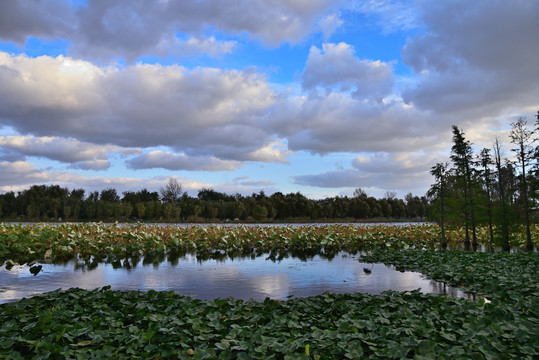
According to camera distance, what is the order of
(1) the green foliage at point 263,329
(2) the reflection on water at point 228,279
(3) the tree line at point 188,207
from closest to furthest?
(1) the green foliage at point 263,329 → (2) the reflection on water at point 228,279 → (3) the tree line at point 188,207

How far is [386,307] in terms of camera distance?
6.35 m

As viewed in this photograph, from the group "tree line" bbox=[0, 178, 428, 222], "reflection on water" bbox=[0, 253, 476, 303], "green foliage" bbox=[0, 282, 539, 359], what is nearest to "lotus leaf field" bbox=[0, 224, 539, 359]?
"green foliage" bbox=[0, 282, 539, 359]

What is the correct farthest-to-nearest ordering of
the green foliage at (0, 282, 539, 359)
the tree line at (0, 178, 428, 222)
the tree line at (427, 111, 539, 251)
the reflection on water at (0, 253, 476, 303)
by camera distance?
the tree line at (0, 178, 428, 222) < the tree line at (427, 111, 539, 251) < the reflection on water at (0, 253, 476, 303) < the green foliage at (0, 282, 539, 359)

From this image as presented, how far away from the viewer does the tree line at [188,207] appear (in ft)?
171

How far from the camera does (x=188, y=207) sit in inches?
2205

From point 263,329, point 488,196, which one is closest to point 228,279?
point 263,329

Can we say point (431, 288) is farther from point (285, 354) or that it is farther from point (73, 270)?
point (73, 270)

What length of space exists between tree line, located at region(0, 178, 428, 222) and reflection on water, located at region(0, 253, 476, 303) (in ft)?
128

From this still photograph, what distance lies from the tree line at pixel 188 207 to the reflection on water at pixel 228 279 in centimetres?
3894

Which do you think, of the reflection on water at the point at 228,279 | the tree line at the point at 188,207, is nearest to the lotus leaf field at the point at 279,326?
the reflection on water at the point at 228,279

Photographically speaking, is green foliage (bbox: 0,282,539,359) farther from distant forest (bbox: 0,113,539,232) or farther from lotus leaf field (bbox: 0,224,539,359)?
distant forest (bbox: 0,113,539,232)

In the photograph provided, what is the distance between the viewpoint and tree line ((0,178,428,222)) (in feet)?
171

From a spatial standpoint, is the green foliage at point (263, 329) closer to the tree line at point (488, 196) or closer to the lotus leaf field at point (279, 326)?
the lotus leaf field at point (279, 326)

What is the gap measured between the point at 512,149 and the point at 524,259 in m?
10.3
